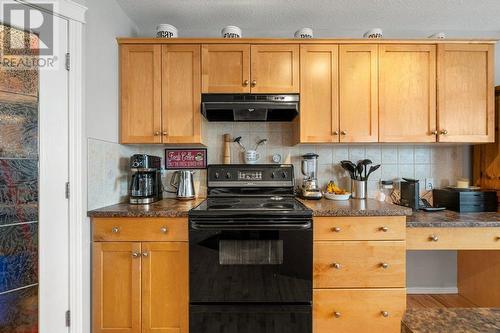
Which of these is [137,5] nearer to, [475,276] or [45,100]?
[45,100]

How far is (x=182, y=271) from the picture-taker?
1650mm

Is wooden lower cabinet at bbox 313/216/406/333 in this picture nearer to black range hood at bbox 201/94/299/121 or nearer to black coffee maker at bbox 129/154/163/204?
black range hood at bbox 201/94/299/121

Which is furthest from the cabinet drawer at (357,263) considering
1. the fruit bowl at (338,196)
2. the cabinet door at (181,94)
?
the cabinet door at (181,94)

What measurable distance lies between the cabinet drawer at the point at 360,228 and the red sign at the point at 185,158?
1190mm

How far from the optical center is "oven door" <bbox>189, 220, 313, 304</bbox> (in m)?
1.63

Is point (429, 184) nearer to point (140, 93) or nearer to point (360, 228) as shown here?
point (360, 228)

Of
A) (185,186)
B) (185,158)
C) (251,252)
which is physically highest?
(185,158)

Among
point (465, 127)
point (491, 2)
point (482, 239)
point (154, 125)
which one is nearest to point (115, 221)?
point (154, 125)

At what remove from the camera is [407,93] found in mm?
2014

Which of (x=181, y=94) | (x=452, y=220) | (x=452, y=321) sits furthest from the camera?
(x=181, y=94)

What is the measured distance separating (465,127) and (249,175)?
1757 mm

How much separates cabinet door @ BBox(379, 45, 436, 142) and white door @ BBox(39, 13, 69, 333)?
219 centimetres

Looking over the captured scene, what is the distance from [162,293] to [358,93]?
2.02 m

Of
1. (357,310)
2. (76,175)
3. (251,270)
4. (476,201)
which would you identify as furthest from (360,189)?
(76,175)
